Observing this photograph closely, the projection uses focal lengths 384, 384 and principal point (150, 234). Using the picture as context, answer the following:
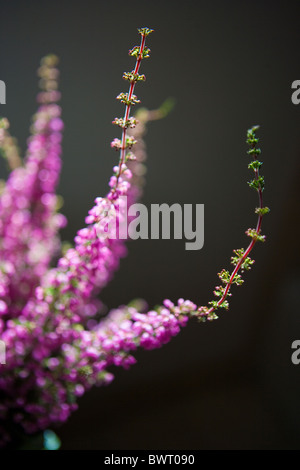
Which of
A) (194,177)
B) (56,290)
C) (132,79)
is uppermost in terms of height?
(194,177)

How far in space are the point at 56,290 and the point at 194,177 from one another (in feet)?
2.20

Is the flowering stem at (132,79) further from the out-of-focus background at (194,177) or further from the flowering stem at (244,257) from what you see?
the out-of-focus background at (194,177)

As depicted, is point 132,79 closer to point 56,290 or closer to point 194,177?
point 56,290

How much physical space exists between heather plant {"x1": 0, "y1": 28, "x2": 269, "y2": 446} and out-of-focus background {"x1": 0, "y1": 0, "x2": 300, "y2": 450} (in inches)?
12.1

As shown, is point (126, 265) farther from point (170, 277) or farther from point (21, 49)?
point (21, 49)

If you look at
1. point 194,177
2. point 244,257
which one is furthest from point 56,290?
point 194,177

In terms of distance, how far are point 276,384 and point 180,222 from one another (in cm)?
67

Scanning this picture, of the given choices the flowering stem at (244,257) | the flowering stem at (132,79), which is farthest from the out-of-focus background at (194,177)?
the flowering stem at (132,79)

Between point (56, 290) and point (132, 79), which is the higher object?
point (132, 79)

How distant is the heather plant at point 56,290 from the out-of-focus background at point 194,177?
307mm

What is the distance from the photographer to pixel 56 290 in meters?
0.48

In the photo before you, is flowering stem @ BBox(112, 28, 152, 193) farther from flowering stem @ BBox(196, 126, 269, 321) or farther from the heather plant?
flowering stem @ BBox(196, 126, 269, 321)

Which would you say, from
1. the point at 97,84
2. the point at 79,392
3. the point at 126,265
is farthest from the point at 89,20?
the point at 79,392

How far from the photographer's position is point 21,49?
835 mm
